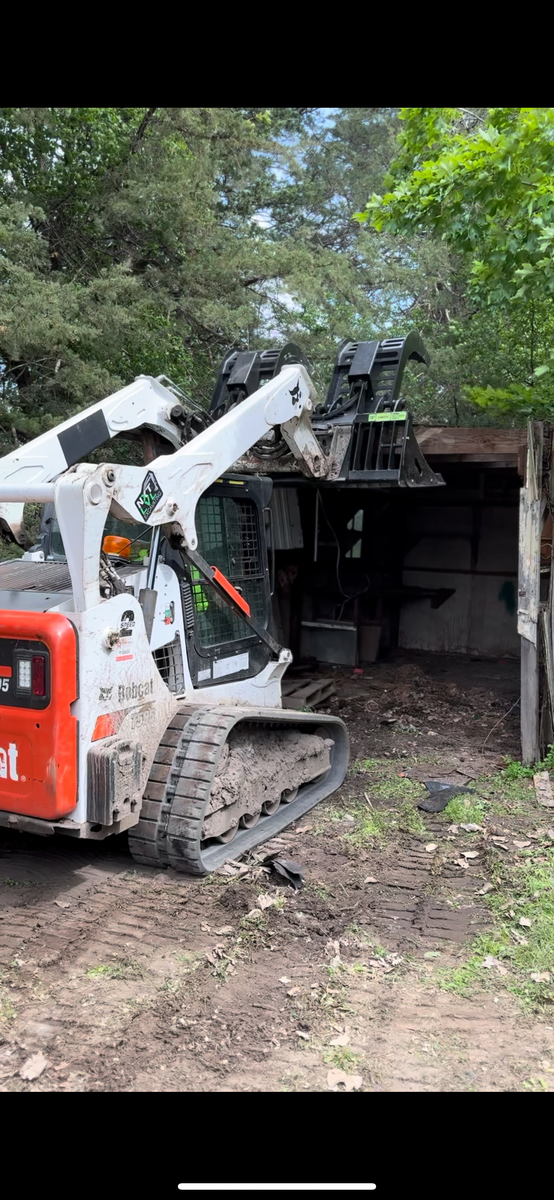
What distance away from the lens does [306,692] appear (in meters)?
8.43

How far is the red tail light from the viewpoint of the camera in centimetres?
397

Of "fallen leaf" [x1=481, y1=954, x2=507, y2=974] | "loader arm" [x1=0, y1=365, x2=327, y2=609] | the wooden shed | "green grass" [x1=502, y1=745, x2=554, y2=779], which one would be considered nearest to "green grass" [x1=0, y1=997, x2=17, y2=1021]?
"loader arm" [x1=0, y1=365, x2=327, y2=609]

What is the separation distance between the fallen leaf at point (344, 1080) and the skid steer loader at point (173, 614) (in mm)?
1656

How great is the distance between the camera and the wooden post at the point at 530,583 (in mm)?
6543

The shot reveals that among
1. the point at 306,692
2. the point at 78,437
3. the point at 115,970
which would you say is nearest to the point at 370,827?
the point at 115,970

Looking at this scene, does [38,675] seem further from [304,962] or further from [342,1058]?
[342,1058]

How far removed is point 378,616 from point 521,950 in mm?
8000

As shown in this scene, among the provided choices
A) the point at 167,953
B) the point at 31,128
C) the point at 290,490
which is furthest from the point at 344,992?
the point at 31,128

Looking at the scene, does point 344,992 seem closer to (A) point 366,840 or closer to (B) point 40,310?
(A) point 366,840

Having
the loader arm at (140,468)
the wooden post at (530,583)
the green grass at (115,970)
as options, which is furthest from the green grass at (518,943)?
the loader arm at (140,468)

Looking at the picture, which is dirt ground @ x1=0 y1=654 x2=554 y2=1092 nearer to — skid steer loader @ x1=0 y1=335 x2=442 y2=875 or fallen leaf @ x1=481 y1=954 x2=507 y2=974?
fallen leaf @ x1=481 y1=954 x2=507 y2=974

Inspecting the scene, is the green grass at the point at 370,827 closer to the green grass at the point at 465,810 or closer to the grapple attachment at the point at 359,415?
the green grass at the point at 465,810

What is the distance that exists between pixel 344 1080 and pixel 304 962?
2.93 ft

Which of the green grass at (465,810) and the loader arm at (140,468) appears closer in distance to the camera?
the loader arm at (140,468)
